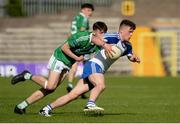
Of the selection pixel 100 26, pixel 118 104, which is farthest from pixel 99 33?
pixel 118 104

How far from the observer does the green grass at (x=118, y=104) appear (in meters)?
13.7

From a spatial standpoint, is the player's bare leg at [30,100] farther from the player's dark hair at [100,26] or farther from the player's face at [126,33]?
the player's face at [126,33]

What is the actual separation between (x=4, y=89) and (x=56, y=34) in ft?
43.7

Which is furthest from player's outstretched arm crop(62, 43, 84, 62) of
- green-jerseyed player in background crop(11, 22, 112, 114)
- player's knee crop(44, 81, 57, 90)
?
player's knee crop(44, 81, 57, 90)

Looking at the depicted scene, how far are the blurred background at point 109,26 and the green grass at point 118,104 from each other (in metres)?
7.16

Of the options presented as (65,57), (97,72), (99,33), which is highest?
(99,33)

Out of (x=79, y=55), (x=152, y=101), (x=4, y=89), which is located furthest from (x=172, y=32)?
(x=79, y=55)

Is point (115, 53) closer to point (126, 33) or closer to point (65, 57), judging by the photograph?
point (126, 33)

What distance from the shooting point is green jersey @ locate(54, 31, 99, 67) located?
14359 mm

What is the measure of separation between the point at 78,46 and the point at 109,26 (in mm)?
Result: 20094

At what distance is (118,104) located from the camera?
56.0 feet

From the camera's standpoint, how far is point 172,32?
33.9 metres

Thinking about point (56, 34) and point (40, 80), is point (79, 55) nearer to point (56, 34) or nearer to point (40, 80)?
point (40, 80)

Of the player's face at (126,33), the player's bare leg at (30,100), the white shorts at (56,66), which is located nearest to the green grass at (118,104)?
the player's bare leg at (30,100)
